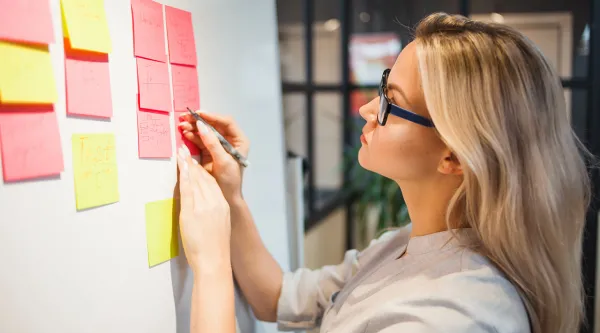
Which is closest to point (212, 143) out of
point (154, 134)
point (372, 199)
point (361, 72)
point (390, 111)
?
point (154, 134)

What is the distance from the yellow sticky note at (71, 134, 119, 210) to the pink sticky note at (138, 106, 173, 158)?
0.07 meters

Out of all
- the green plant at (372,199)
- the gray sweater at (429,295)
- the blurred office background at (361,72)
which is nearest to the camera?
the gray sweater at (429,295)

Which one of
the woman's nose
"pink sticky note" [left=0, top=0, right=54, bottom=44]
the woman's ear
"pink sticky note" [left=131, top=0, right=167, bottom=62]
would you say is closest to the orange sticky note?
"pink sticky note" [left=131, top=0, right=167, bottom=62]

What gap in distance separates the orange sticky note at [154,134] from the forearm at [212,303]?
0.22 meters

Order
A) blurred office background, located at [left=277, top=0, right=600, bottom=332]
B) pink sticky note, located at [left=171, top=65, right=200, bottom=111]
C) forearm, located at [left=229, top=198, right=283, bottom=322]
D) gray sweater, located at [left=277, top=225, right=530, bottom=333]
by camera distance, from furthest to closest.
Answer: blurred office background, located at [left=277, top=0, right=600, bottom=332], forearm, located at [left=229, top=198, right=283, bottom=322], pink sticky note, located at [left=171, top=65, right=200, bottom=111], gray sweater, located at [left=277, top=225, right=530, bottom=333]

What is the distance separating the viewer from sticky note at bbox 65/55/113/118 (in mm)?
757

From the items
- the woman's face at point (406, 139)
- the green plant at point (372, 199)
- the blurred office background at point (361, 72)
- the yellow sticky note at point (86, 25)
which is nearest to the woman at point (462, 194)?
the woman's face at point (406, 139)

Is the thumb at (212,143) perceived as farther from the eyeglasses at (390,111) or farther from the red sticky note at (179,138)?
the eyeglasses at (390,111)

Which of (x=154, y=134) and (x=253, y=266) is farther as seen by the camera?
(x=253, y=266)

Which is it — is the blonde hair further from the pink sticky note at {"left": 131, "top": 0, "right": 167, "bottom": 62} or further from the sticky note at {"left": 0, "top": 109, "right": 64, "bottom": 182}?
the sticky note at {"left": 0, "top": 109, "right": 64, "bottom": 182}

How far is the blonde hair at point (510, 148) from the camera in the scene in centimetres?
92

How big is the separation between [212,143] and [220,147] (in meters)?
0.03

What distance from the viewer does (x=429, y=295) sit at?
90 centimetres

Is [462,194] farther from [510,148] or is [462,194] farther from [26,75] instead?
[26,75]
